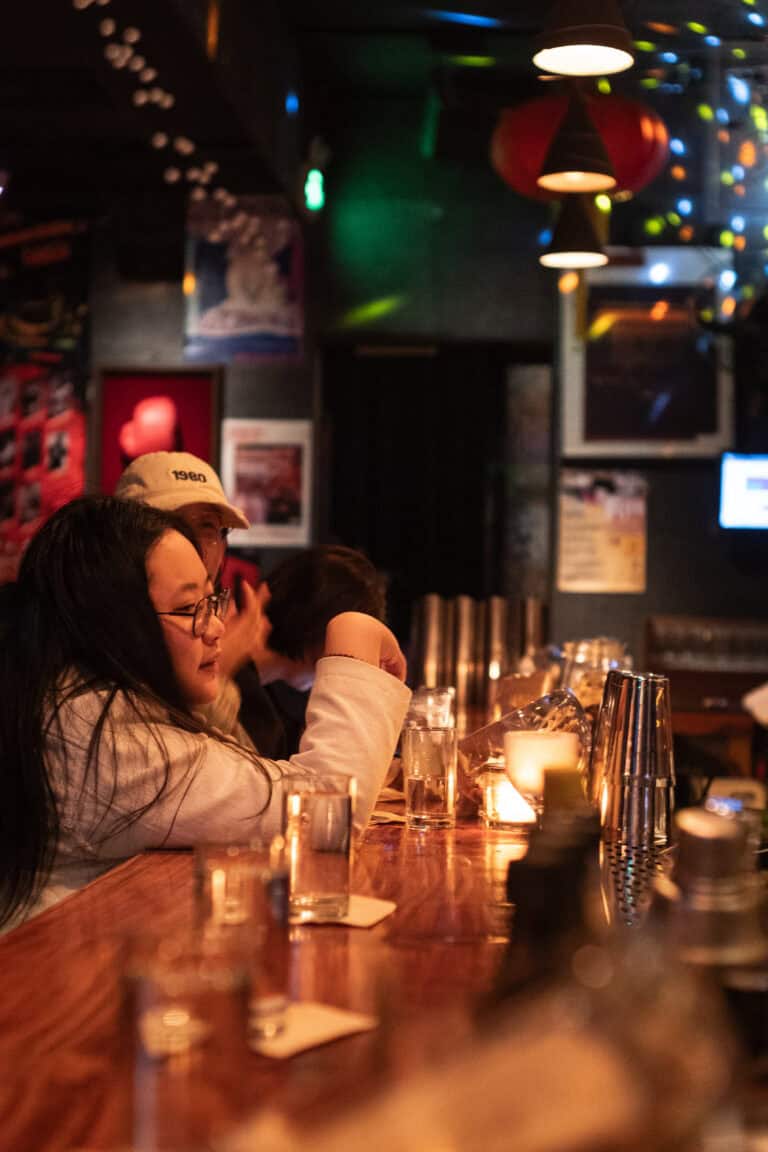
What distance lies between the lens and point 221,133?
5.71 metres

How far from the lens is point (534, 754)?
2.20m

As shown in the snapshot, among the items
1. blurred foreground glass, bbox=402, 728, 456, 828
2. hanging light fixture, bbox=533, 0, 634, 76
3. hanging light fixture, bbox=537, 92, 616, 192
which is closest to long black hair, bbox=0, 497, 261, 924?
blurred foreground glass, bbox=402, 728, 456, 828

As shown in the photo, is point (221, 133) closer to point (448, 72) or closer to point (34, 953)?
point (448, 72)

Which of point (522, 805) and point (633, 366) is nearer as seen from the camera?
point (522, 805)

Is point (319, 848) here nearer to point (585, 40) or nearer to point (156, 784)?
point (156, 784)

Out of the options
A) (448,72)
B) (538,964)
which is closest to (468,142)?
(448,72)

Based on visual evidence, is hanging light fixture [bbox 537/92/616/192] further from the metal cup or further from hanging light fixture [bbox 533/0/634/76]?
the metal cup

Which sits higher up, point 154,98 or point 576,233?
point 154,98

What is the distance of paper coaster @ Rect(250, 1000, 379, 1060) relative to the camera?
111cm

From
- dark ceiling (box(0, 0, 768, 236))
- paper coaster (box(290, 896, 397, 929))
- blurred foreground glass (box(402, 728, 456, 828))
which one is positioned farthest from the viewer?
dark ceiling (box(0, 0, 768, 236))

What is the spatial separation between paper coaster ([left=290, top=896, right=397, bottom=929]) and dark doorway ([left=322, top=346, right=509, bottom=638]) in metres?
5.85

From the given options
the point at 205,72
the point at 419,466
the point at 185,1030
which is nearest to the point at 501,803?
the point at 185,1030

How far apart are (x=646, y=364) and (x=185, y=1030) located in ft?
21.7

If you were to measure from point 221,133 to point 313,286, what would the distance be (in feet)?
5.57
